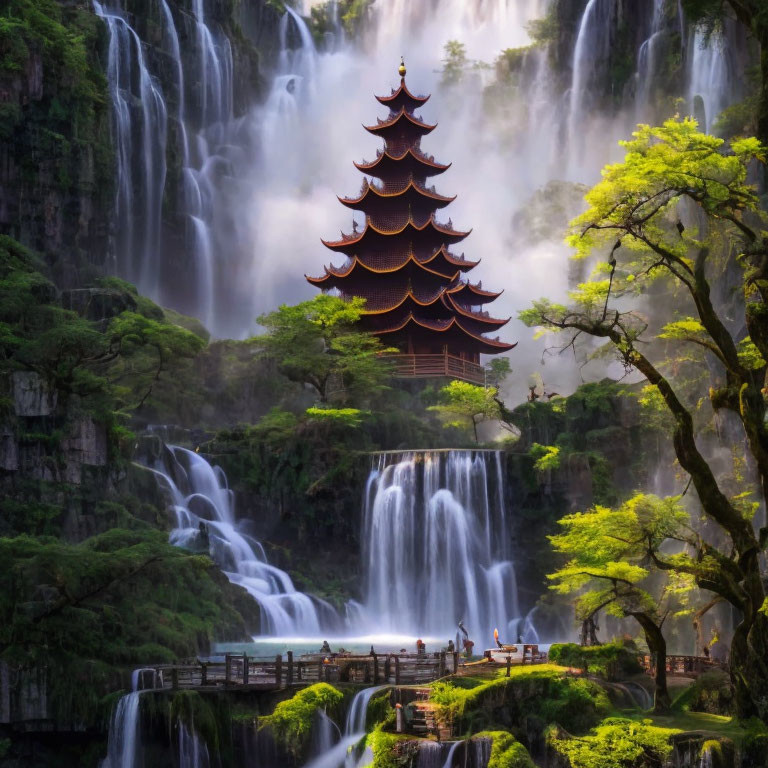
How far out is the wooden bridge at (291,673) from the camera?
82.0 ft

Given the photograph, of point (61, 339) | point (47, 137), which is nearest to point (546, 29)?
point (47, 137)

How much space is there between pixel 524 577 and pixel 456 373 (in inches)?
649

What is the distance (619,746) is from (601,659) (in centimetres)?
575

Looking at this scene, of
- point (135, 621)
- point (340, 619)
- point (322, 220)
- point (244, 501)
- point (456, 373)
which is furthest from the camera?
point (322, 220)

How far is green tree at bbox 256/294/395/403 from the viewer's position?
165 ft

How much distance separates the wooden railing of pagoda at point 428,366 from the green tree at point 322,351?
382cm

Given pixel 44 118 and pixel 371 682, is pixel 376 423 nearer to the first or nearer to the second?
pixel 44 118

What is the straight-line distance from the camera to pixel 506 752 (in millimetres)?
20672

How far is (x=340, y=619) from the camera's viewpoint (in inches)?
1614

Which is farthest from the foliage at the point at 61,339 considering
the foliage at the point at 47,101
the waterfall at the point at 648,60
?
the waterfall at the point at 648,60

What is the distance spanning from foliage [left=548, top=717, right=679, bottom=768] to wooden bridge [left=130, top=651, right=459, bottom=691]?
16.3 feet

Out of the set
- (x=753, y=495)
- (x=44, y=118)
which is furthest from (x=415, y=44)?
(x=753, y=495)

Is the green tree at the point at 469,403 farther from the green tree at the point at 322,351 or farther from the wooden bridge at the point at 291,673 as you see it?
the wooden bridge at the point at 291,673

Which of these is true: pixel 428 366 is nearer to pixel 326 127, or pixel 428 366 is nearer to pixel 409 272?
pixel 409 272
